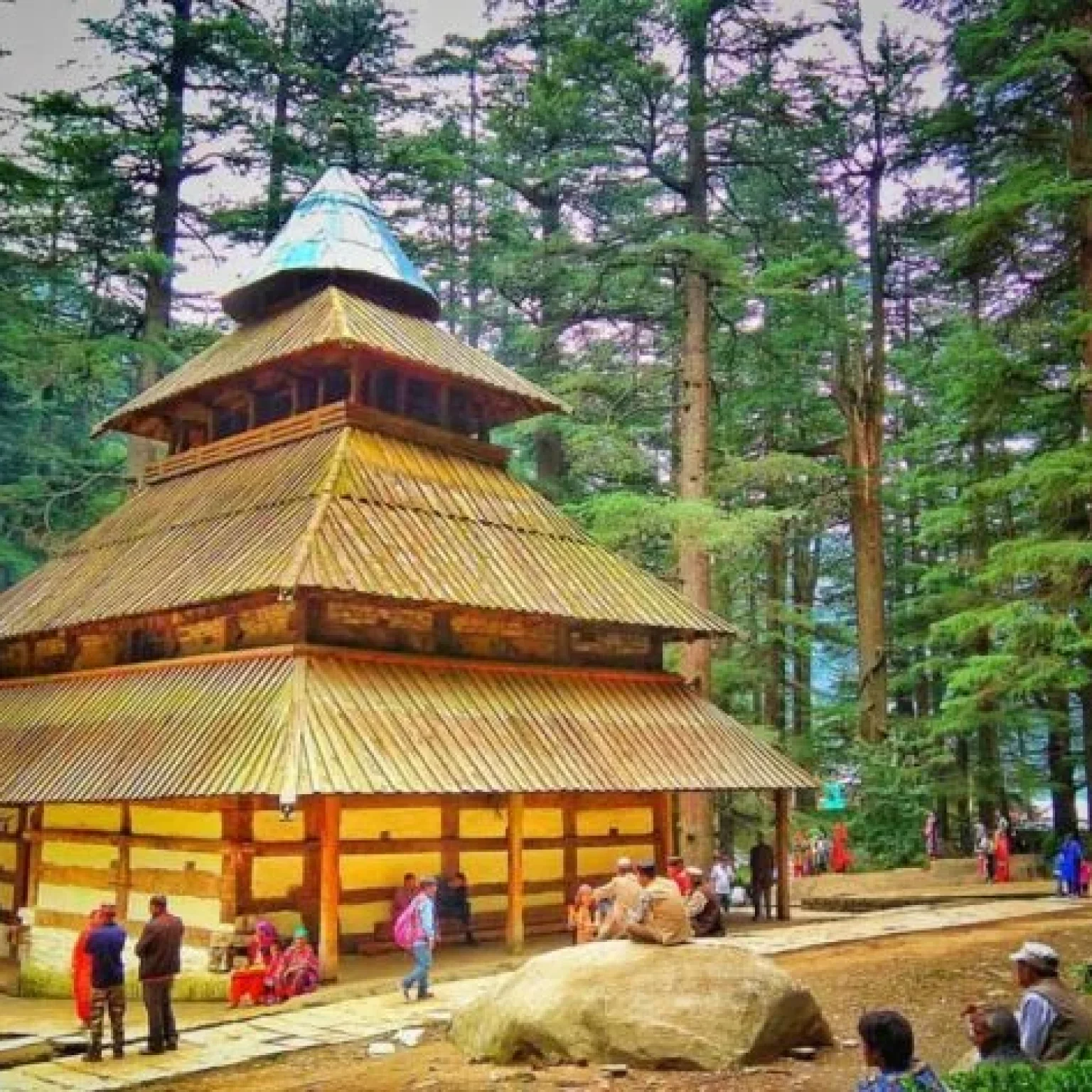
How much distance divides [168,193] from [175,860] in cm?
1941

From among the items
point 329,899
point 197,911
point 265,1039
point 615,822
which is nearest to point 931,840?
point 615,822

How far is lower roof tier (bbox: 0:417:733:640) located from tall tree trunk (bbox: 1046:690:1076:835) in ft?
49.5

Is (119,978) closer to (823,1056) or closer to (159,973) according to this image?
(159,973)

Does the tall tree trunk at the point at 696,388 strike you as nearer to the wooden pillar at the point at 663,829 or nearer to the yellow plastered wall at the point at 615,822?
the yellow plastered wall at the point at 615,822

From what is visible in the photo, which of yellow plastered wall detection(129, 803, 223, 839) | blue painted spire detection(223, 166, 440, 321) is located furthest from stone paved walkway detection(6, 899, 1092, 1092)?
blue painted spire detection(223, 166, 440, 321)

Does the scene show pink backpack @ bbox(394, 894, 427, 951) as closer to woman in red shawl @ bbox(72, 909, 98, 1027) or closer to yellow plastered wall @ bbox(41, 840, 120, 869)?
woman in red shawl @ bbox(72, 909, 98, 1027)

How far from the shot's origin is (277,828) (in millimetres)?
15930

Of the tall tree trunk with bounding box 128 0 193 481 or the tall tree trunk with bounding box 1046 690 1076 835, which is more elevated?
the tall tree trunk with bounding box 128 0 193 481

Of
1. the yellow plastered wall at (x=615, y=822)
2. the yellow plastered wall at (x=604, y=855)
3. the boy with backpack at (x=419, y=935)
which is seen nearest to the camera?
the boy with backpack at (x=419, y=935)

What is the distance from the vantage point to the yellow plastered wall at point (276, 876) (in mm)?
15531

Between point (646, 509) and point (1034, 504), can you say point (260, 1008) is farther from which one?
point (1034, 504)

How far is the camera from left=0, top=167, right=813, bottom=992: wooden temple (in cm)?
1538

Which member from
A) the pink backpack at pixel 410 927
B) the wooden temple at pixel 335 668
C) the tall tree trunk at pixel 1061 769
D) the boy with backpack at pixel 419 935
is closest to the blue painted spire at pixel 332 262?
the wooden temple at pixel 335 668

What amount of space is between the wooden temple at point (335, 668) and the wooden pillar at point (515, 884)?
4cm
